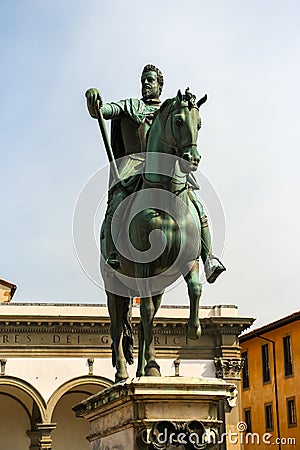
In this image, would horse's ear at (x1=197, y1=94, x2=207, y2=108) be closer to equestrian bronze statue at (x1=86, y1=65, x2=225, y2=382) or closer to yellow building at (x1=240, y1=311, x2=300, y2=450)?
A: equestrian bronze statue at (x1=86, y1=65, x2=225, y2=382)

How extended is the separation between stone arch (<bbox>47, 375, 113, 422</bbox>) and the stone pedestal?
74.1ft

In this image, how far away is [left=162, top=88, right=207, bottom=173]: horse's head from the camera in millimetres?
6363

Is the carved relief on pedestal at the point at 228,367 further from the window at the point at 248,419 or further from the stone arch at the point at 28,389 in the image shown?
the window at the point at 248,419

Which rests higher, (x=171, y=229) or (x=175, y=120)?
(x=175, y=120)

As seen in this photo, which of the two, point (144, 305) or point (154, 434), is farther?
point (144, 305)

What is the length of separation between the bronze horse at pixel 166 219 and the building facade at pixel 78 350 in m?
20.5

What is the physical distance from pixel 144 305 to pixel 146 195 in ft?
3.07

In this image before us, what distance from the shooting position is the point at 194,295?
6566 mm

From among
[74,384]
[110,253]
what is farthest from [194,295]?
[74,384]

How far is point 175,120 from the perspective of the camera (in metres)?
6.48

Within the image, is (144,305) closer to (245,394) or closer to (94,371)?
(94,371)

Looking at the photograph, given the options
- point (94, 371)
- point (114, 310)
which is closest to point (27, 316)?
point (94, 371)

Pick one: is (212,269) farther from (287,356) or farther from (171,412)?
(287,356)

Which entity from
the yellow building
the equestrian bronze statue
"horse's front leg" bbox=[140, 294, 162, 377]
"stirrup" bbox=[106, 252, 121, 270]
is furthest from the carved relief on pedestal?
"horse's front leg" bbox=[140, 294, 162, 377]
